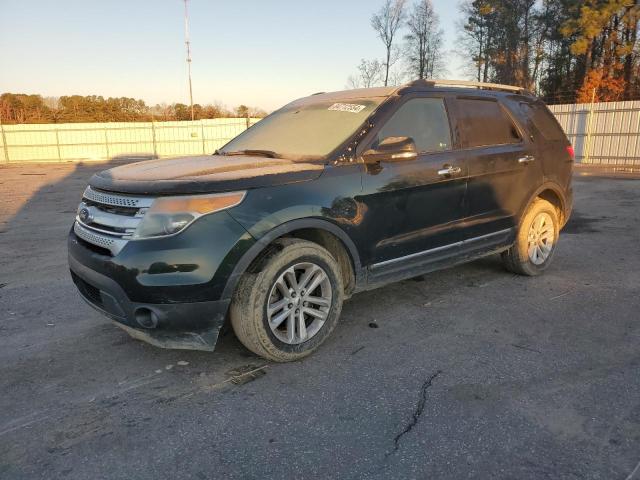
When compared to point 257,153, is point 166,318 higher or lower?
lower

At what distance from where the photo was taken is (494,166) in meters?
4.45

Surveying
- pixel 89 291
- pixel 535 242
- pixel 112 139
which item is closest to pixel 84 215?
pixel 89 291

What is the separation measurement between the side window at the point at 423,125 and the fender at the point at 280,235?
820mm

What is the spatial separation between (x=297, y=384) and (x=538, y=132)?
3.71 meters

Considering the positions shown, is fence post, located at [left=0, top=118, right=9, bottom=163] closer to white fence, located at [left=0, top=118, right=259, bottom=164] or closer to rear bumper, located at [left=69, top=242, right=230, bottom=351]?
white fence, located at [left=0, top=118, right=259, bottom=164]

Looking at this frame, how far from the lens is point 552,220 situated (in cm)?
529

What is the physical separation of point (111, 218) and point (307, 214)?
122 cm

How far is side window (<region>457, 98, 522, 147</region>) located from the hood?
1.70 metres

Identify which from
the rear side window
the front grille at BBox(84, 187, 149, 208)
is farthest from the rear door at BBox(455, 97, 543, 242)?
the front grille at BBox(84, 187, 149, 208)

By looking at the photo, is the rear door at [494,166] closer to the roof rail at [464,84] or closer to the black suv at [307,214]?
the black suv at [307,214]

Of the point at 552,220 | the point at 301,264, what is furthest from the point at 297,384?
the point at 552,220

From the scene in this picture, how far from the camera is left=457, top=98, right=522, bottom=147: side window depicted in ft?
14.3

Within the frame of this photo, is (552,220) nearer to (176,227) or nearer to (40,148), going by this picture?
(176,227)

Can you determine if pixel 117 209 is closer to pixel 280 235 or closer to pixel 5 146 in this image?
pixel 280 235
